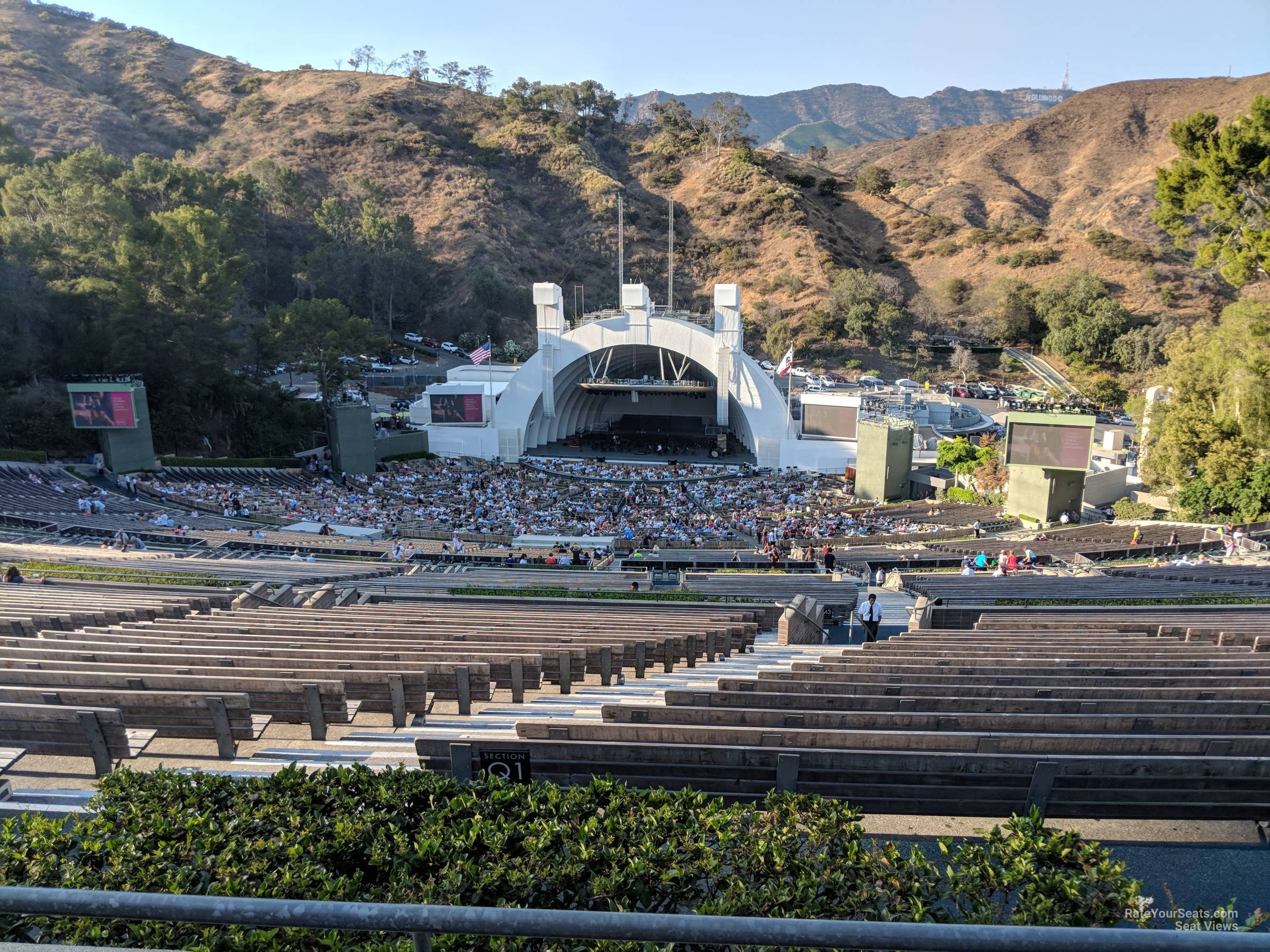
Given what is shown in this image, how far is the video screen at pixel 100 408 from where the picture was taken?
29.5m

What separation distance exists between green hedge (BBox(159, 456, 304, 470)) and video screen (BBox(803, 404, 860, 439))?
87.5ft

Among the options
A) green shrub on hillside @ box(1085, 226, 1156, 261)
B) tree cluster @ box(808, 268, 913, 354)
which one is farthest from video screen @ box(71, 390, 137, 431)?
green shrub on hillside @ box(1085, 226, 1156, 261)

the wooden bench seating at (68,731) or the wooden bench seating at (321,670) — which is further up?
the wooden bench seating at (68,731)

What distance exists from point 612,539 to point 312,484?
16.3 m

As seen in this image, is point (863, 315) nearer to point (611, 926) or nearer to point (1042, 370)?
point (1042, 370)

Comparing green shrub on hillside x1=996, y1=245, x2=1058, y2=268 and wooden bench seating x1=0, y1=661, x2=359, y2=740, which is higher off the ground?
green shrub on hillside x1=996, y1=245, x2=1058, y2=268

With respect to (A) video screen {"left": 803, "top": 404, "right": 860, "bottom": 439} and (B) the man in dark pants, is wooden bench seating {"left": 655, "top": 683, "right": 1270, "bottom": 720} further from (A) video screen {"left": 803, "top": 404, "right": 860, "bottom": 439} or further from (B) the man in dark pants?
(A) video screen {"left": 803, "top": 404, "right": 860, "bottom": 439}

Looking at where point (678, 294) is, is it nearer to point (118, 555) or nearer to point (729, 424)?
point (729, 424)

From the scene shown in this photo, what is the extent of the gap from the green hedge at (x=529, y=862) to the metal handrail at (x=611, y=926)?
36.9 inches

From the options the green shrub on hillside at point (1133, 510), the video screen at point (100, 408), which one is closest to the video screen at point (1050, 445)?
the green shrub on hillside at point (1133, 510)

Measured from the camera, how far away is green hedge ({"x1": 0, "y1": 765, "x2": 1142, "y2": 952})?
284 centimetres

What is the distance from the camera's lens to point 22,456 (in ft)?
95.6

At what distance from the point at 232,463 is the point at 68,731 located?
3412cm

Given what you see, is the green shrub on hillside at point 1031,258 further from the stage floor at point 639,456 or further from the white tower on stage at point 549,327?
the white tower on stage at point 549,327
